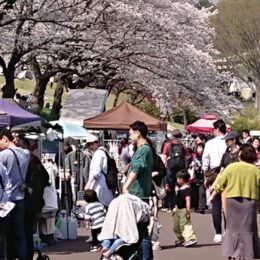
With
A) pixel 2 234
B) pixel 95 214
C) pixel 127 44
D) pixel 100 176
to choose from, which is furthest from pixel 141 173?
pixel 127 44

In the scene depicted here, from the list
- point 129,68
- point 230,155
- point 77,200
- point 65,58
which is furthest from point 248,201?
point 129,68

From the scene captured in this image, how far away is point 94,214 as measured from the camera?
11.8 m

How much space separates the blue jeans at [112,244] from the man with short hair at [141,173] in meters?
0.43

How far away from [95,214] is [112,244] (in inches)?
122

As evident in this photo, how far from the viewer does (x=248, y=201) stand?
9133 mm

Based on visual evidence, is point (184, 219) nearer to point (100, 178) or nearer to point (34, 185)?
point (100, 178)

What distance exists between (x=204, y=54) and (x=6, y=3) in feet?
32.5

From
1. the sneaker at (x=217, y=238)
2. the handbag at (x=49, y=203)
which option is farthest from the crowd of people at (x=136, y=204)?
the sneaker at (x=217, y=238)

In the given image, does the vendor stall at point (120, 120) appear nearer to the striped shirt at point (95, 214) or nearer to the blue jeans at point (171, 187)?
the blue jeans at point (171, 187)

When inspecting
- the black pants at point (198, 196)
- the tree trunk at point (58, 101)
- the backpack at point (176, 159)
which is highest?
the tree trunk at point (58, 101)

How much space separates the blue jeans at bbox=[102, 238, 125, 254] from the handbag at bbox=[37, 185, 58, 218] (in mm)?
2010

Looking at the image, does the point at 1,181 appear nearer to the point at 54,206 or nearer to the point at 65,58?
the point at 54,206

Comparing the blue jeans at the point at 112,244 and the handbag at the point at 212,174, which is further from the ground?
the handbag at the point at 212,174

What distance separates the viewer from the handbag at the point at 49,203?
10.6 m
